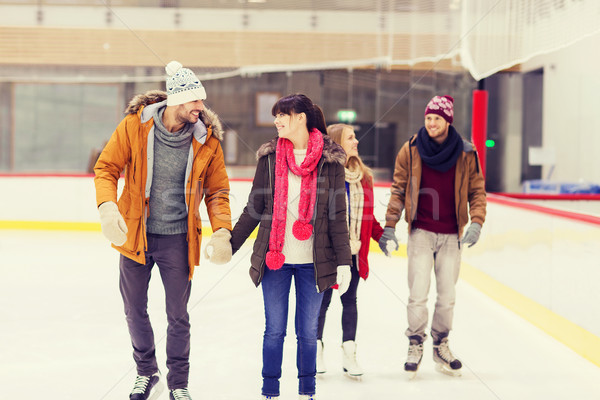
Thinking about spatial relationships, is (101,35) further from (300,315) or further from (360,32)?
(300,315)

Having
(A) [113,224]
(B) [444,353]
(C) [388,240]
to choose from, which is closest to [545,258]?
(B) [444,353]

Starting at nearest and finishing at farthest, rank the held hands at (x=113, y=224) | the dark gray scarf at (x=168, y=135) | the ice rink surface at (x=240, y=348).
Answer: the held hands at (x=113, y=224), the dark gray scarf at (x=168, y=135), the ice rink surface at (x=240, y=348)

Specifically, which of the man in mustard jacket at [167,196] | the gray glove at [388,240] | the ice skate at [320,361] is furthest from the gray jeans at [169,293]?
the gray glove at [388,240]

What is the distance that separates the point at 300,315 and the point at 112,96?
8.17 metres

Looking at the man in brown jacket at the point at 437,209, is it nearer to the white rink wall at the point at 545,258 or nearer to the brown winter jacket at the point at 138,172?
the white rink wall at the point at 545,258

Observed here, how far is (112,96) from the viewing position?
966cm

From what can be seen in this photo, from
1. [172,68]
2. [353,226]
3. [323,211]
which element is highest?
[172,68]

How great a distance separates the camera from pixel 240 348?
10.8 ft

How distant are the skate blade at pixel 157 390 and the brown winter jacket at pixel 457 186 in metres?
1.16

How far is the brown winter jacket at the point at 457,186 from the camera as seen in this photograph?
2768 mm

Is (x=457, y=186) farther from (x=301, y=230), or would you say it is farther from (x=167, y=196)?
(x=167, y=196)

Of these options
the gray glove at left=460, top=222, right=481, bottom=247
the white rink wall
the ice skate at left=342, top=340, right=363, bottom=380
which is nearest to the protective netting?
the white rink wall

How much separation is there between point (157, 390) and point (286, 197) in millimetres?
933

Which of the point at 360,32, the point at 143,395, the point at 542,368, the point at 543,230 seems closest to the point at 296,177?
the point at 143,395
